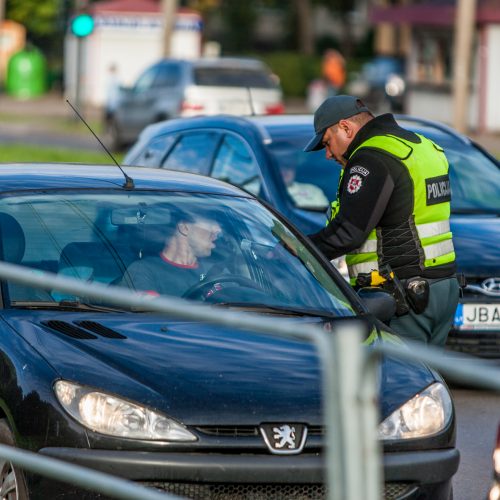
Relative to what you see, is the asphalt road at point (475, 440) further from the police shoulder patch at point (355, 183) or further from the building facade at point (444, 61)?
the building facade at point (444, 61)

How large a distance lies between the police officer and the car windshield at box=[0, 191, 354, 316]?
394 mm

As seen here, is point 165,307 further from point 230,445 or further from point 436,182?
point 436,182

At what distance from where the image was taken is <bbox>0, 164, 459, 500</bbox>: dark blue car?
4617 millimetres

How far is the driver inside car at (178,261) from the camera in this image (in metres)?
5.73

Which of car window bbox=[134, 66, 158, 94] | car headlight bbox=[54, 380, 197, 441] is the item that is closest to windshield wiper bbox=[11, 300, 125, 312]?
car headlight bbox=[54, 380, 197, 441]

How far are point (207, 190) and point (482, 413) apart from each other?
2284 mm

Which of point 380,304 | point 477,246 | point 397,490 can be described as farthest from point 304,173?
point 397,490

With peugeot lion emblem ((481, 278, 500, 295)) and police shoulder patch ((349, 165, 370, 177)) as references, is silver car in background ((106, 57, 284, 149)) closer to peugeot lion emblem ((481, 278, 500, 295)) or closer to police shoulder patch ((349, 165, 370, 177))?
peugeot lion emblem ((481, 278, 500, 295))

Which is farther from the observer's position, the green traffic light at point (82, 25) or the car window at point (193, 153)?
the green traffic light at point (82, 25)

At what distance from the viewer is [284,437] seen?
4.72m

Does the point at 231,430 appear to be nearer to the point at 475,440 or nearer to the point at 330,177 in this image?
the point at 475,440

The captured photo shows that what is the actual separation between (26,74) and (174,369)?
47.3m

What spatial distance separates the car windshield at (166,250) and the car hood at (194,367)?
0.36 m

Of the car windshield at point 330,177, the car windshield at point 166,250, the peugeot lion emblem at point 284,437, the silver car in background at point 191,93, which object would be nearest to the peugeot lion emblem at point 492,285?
the car windshield at point 330,177
